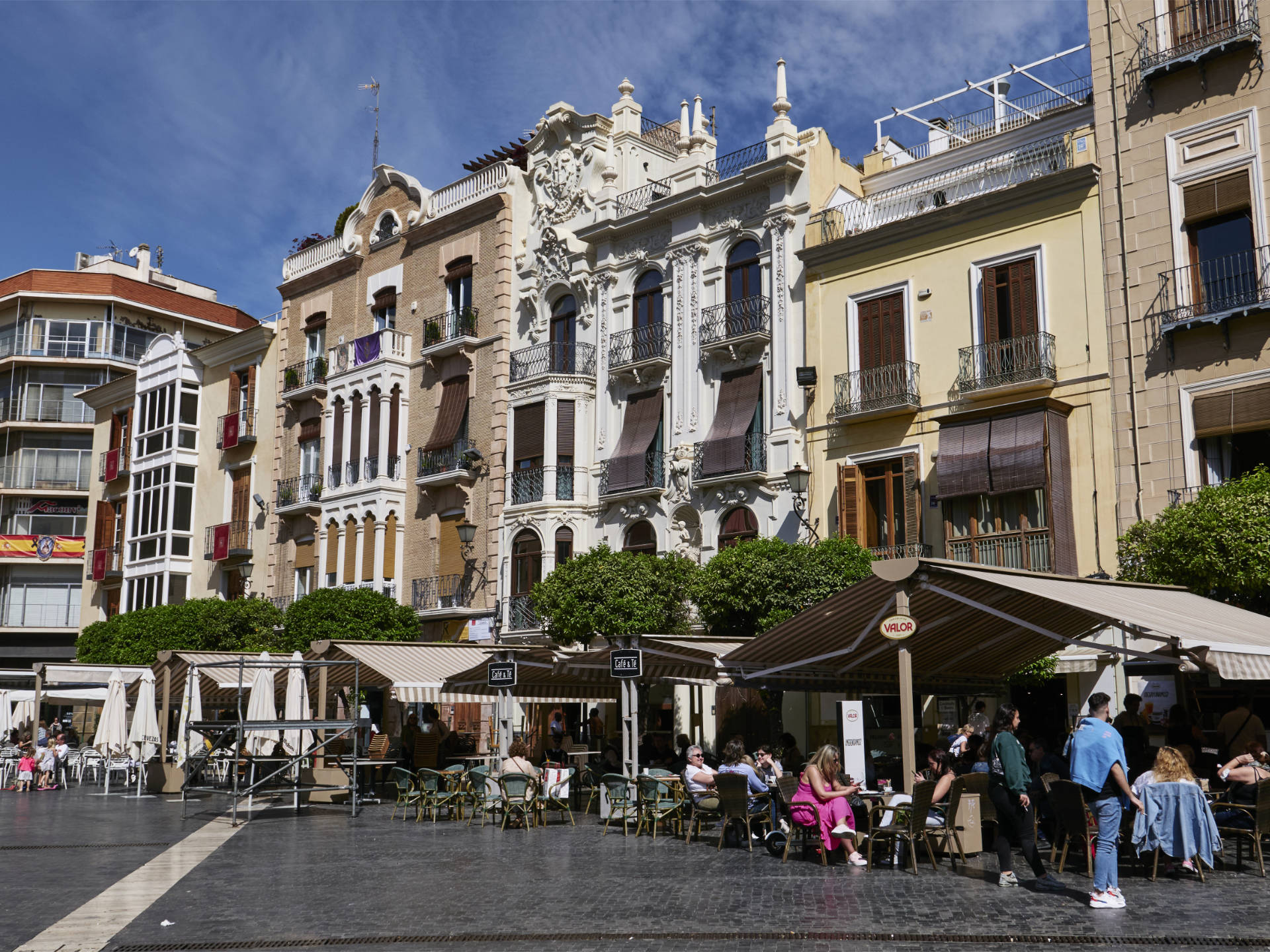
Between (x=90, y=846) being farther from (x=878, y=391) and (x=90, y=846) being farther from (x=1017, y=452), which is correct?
(x=878, y=391)

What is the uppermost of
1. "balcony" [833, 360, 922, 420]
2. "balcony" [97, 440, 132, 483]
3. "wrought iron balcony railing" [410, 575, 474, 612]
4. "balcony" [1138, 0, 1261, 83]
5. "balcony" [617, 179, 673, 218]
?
"balcony" [617, 179, 673, 218]

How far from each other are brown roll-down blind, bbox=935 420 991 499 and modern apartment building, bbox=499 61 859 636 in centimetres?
391

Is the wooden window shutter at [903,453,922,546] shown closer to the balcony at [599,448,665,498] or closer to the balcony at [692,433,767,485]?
the balcony at [692,433,767,485]

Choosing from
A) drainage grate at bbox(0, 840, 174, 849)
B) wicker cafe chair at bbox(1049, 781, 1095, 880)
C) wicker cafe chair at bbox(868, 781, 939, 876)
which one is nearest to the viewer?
wicker cafe chair at bbox(1049, 781, 1095, 880)

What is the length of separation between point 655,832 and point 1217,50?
15808mm

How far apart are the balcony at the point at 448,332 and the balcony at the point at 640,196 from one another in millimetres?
5211

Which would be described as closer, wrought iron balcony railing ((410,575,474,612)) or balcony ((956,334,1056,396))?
balcony ((956,334,1056,396))

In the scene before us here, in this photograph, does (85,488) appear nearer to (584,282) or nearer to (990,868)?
(584,282)

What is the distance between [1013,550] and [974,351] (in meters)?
3.98

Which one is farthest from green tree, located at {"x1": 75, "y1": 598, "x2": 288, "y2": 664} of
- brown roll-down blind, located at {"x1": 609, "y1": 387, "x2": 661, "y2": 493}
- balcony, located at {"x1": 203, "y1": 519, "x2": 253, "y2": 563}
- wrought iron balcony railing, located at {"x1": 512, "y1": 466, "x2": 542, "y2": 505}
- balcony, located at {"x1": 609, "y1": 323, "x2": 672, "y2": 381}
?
balcony, located at {"x1": 609, "y1": 323, "x2": 672, "y2": 381}

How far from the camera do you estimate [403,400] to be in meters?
36.0

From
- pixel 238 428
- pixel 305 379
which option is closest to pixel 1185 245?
pixel 305 379

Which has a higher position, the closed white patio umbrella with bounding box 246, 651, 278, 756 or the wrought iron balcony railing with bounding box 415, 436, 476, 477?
the wrought iron balcony railing with bounding box 415, 436, 476, 477

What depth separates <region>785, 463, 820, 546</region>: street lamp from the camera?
24.9 m
